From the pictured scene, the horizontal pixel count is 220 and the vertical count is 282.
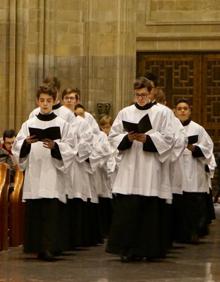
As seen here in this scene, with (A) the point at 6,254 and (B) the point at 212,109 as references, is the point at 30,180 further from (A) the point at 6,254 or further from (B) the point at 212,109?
(B) the point at 212,109

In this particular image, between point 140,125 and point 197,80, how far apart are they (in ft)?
30.1

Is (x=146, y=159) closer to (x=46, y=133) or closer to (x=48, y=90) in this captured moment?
(x=46, y=133)

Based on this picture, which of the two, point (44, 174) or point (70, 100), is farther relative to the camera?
point (70, 100)

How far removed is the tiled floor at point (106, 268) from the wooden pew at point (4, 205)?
16cm

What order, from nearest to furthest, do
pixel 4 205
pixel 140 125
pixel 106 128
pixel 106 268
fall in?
pixel 106 268 < pixel 140 125 < pixel 4 205 < pixel 106 128

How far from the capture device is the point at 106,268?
1041 centimetres

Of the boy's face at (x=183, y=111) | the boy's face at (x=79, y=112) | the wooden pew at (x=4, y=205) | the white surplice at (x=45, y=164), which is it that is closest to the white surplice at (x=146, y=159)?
the white surplice at (x=45, y=164)

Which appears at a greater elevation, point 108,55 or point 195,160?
point 108,55

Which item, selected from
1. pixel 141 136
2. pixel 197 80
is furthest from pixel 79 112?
pixel 197 80

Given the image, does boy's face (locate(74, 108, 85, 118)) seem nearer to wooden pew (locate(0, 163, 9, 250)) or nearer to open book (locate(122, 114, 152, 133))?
wooden pew (locate(0, 163, 9, 250))

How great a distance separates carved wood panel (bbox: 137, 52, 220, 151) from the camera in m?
20.1

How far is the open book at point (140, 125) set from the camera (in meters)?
11.0

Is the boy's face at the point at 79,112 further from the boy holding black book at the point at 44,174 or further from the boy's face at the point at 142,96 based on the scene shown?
the boy's face at the point at 142,96

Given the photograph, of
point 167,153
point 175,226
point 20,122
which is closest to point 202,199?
point 175,226
